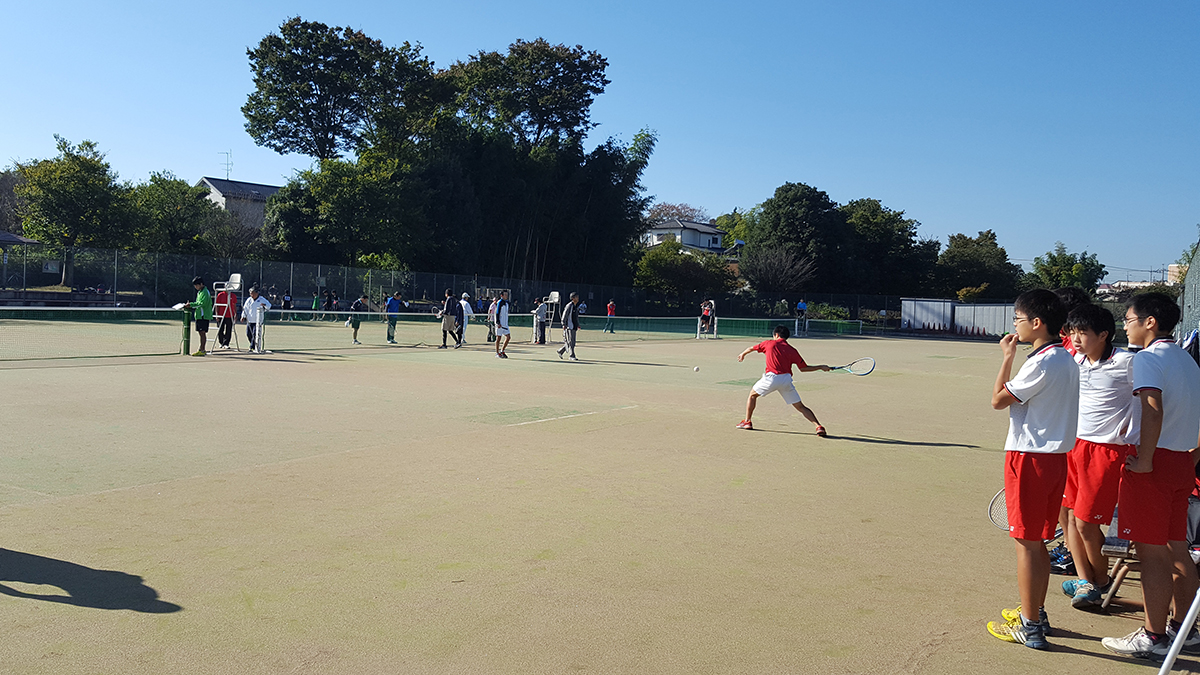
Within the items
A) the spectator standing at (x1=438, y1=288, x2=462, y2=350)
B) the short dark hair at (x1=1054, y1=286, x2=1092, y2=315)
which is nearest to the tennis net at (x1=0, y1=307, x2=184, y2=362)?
the spectator standing at (x1=438, y1=288, x2=462, y2=350)

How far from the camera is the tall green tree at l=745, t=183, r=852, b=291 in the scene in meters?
72.3

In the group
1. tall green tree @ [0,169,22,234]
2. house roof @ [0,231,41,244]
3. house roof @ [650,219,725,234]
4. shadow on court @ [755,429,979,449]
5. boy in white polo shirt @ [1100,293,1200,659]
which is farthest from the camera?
house roof @ [650,219,725,234]

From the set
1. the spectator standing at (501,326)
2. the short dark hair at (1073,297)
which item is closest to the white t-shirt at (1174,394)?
A: the short dark hair at (1073,297)

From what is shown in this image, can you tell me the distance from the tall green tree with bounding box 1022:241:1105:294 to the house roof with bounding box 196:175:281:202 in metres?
70.5

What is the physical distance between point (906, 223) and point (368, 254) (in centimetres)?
4911

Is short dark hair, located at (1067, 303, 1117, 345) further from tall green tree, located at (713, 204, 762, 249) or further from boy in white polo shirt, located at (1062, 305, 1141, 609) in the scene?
tall green tree, located at (713, 204, 762, 249)

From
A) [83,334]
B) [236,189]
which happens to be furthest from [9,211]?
[83,334]

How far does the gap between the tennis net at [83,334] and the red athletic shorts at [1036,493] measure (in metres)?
19.3

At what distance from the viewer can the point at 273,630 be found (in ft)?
14.1

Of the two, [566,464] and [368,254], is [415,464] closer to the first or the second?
[566,464]

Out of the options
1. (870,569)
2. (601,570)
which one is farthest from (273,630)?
(870,569)

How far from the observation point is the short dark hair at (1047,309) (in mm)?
4469

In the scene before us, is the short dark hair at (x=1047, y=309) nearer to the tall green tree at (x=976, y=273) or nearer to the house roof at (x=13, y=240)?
the house roof at (x=13, y=240)

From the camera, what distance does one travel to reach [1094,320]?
15.4ft
